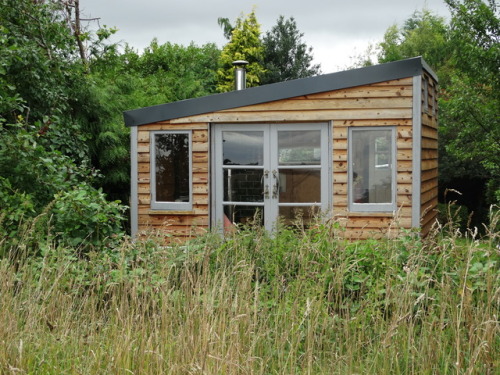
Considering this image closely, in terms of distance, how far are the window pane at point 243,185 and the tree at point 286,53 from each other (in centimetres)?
1937

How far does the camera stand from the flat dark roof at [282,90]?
8320 mm

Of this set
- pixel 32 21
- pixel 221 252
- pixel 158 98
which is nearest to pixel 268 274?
pixel 221 252

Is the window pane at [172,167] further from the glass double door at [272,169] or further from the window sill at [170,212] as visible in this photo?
the glass double door at [272,169]

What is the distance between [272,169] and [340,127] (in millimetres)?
1045

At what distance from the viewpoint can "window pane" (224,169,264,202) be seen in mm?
8953

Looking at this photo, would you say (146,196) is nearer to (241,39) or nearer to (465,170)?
(465,170)

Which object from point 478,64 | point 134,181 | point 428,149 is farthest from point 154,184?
point 478,64

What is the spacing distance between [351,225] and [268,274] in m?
4.20

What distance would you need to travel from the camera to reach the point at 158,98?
15273 mm

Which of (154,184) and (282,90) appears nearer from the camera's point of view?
(282,90)

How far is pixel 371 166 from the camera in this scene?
27.9 feet

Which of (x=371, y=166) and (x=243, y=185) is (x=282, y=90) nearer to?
(x=243, y=185)

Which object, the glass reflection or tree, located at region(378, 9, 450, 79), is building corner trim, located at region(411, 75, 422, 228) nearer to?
the glass reflection

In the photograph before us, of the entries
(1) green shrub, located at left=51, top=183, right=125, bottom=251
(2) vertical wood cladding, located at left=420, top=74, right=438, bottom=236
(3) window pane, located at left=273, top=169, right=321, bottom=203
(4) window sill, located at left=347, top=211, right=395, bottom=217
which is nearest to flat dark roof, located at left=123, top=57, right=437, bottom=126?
(2) vertical wood cladding, located at left=420, top=74, right=438, bottom=236
